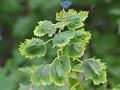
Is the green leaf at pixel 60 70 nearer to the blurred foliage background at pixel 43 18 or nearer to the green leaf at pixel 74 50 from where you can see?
the green leaf at pixel 74 50

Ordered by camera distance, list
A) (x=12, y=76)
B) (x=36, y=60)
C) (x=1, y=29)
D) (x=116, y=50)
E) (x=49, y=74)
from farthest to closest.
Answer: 1. (x=1, y=29)
2. (x=116, y=50)
3. (x=12, y=76)
4. (x=36, y=60)
5. (x=49, y=74)

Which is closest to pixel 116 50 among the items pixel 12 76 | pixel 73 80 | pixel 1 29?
pixel 12 76

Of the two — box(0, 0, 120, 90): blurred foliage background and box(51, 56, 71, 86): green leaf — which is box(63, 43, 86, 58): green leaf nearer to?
box(51, 56, 71, 86): green leaf

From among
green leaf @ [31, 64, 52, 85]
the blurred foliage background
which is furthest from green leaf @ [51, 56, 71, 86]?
the blurred foliage background

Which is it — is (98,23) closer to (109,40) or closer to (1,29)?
(109,40)

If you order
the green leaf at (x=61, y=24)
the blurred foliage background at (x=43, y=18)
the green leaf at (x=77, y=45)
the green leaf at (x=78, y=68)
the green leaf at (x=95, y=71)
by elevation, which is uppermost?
the blurred foliage background at (x=43, y=18)

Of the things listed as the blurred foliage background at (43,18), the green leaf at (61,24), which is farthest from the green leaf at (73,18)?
the blurred foliage background at (43,18)

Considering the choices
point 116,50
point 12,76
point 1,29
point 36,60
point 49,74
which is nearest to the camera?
point 49,74
